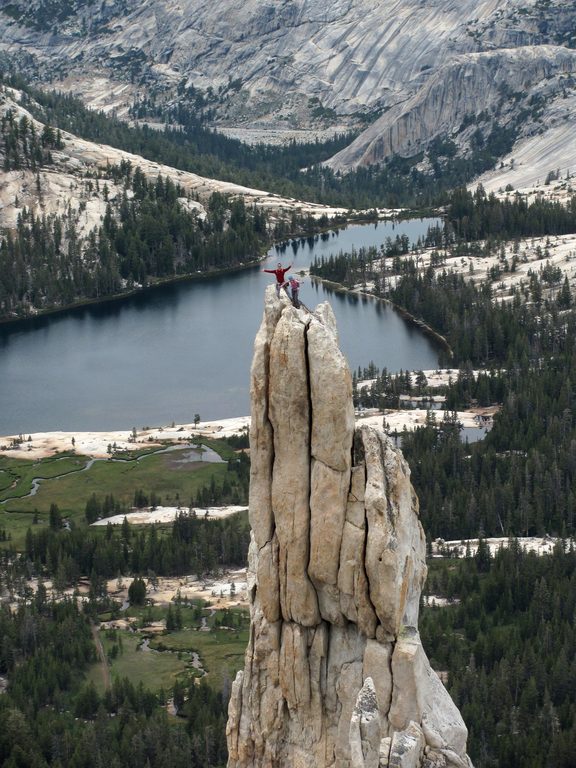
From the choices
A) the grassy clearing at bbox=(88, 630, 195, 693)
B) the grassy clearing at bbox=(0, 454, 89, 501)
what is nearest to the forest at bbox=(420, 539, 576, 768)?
the grassy clearing at bbox=(88, 630, 195, 693)

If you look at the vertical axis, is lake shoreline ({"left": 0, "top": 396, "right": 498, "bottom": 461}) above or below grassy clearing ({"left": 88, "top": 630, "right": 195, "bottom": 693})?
above

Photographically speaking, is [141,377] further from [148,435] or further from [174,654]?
[174,654]

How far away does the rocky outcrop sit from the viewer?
109 ft

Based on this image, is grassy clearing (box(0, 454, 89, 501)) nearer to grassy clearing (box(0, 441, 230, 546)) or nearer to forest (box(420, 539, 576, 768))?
grassy clearing (box(0, 441, 230, 546))

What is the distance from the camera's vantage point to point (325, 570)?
3416cm

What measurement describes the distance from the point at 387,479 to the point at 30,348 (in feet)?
560

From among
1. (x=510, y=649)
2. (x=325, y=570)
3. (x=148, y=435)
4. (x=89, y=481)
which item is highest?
(x=325, y=570)

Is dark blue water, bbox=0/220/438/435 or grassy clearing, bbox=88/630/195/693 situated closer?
grassy clearing, bbox=88/630/195/693

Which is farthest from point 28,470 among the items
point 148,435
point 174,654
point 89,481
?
point 174,654

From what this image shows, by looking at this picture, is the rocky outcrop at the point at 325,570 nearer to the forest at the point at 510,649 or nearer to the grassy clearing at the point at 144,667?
the forest at the point at 510,649

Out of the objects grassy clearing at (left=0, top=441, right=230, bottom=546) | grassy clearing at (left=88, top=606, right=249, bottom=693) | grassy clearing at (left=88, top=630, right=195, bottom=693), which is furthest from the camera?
grassy clearing at (left=0, top=441, right=230, bottom=546)

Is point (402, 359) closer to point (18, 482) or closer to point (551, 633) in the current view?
point (18, 482)

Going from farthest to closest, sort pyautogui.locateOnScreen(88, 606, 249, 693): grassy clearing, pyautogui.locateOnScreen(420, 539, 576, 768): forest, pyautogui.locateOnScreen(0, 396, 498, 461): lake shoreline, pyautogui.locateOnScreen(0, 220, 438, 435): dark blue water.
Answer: pyautogui.locateOnScreen(0, 220, 438, 435): dark blue water < pyautogui.locateOnScreen(0, 396, 498, 461): lake shoreline < pyautogui.locateOnScreen(88, 606, 249, 693): grassy clearing < pyautogui.locateOnScreen(420, 539, 576, 768): forest

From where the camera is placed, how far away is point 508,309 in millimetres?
191875
